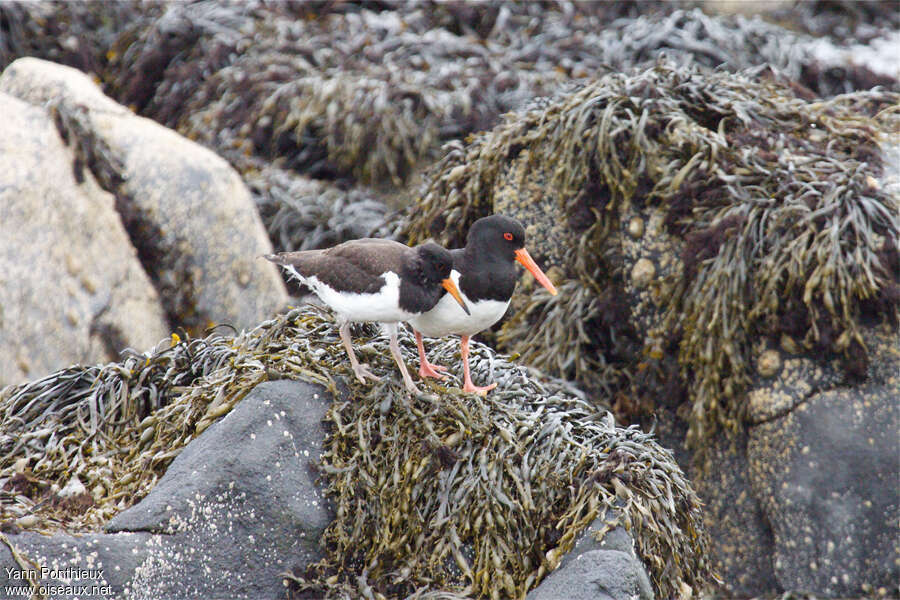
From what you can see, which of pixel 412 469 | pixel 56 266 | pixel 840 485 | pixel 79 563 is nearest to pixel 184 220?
pixel 56 266

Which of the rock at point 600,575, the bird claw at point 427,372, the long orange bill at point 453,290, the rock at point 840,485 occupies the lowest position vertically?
the rock at point 840,485

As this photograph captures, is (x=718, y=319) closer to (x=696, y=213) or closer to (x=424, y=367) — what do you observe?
(x=696, y=213)

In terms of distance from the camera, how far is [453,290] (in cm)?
397

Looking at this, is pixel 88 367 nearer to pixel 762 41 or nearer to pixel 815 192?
pixel 815 192

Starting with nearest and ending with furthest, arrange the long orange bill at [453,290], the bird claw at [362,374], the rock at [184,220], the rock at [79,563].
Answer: the rock at [79,563] → the long orange bill at [453,290] → the bird claw at [362,374] → the rock at [184,220]

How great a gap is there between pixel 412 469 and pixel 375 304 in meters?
0.78

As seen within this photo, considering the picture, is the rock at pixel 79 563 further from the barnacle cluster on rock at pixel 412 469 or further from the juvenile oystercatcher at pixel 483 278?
the juvenile oystercatcher at pixel 483 278

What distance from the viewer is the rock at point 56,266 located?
18.3 feet

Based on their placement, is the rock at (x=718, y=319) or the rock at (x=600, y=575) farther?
the rock at (x=718, y=319)

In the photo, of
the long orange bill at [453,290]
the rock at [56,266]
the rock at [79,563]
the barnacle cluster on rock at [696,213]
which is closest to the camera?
the rock at [79,563]

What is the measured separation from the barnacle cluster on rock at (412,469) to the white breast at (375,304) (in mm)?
340

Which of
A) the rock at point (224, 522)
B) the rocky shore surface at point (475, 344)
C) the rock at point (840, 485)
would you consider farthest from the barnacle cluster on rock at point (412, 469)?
the rock at point (840, 485)

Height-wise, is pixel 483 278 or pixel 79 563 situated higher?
pixel 483 278

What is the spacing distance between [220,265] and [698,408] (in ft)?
11.8
